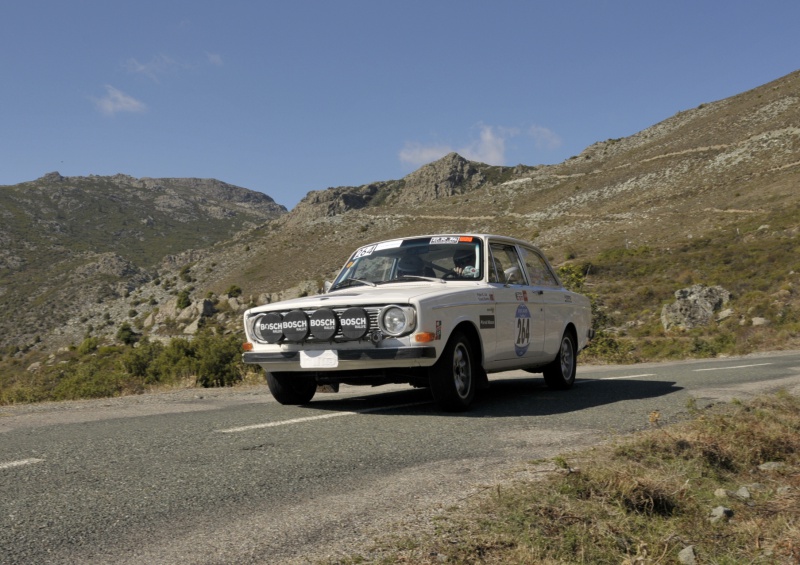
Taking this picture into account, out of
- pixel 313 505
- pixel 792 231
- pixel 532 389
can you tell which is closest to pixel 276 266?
pixel 792 231

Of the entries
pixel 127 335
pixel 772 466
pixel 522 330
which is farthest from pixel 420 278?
pixel 127 335

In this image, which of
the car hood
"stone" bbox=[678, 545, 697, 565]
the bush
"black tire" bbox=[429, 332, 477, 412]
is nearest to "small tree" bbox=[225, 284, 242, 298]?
the bush

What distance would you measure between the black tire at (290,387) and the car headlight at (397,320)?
138cm

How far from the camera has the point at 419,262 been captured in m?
8.11

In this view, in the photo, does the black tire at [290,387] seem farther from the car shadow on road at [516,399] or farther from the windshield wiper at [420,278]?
the windshield wiper at [420,278]

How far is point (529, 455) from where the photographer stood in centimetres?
512

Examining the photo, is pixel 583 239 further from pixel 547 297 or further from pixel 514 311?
pixel 514 311

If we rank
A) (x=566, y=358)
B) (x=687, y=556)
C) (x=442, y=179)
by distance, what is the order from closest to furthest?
1. (x=687, y=556)
2. (x=566, y=358)
3. (x=442, y=179)

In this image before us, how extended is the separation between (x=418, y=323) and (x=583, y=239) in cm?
5724

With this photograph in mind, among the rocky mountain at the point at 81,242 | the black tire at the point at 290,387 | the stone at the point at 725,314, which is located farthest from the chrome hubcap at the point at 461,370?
the rocky mountain at the point at 81,242

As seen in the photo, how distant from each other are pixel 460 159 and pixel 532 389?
137600 millimetres

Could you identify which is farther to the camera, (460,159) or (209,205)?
(209,205)

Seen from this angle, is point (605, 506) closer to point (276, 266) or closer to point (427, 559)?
point (427, 559)

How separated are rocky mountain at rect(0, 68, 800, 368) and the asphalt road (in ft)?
65.9
